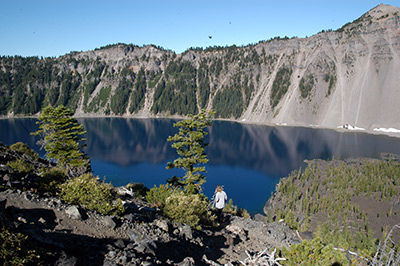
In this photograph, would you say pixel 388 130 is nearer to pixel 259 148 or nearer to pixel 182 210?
pixel 259 148

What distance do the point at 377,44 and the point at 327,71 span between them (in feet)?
89.5

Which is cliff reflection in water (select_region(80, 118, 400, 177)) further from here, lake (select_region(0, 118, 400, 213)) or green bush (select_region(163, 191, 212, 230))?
green bush (select_region(163, 191, 212, 230))

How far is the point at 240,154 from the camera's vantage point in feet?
294

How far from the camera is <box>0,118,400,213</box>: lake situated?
197 ft

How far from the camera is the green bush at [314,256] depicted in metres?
8.88

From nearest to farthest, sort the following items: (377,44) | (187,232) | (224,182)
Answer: (187,232), (224,182), (377,44)

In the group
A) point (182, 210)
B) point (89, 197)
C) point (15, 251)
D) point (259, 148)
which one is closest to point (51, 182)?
point (89, 197)

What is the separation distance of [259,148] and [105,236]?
8942cm

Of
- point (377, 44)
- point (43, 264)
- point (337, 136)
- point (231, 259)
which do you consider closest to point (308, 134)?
point (337, 136)

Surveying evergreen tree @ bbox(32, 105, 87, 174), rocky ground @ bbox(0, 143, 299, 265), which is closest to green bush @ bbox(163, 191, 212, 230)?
rocky ground @ bbox(0, 143, 299, 265)

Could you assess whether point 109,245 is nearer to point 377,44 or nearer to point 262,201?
point 262,201

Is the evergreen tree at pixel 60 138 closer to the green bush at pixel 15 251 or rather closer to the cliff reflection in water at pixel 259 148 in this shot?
the green bush at pixel 15 251

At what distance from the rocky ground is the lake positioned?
33.8 metres

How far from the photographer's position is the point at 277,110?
555 ft
